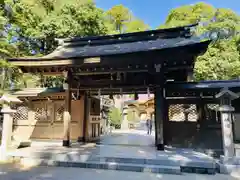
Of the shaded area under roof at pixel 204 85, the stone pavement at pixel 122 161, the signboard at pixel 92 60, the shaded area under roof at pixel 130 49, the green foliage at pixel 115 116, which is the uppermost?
the shaded area under roof at pixel 130 49

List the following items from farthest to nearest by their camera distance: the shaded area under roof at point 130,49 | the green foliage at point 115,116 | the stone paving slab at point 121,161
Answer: the green foliage at point 115,116 → the shaded area under roof at point 130,49 → the stone paving slab at point 121,161

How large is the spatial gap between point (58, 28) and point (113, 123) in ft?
34.5

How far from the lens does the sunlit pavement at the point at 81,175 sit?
4109mm

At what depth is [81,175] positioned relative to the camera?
14.2 ft

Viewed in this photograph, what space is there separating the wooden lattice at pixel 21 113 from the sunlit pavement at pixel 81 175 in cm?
479

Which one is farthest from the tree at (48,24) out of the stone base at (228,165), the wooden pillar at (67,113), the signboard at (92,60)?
the stone base at (228,165)

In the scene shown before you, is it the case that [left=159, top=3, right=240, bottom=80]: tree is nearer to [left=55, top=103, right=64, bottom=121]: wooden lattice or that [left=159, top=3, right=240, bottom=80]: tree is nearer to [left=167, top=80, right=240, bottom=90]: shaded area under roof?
[left=167, top=80, right=240, bottom=90]: shaded area under roof

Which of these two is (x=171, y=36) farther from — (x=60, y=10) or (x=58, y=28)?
(x=60, y=10)

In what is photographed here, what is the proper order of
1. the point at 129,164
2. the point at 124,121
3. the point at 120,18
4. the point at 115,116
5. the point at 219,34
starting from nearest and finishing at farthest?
1. the point at 129,164
2. the point at 219,34
3. the point at 115,116
4. the point at 124,121
5. the point at 120,18

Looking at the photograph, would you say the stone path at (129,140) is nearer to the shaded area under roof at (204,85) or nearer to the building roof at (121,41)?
the shaded area under roof at (204,85)

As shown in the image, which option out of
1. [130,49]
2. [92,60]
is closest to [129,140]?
[130,49]

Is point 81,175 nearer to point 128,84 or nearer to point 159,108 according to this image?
point 159,108

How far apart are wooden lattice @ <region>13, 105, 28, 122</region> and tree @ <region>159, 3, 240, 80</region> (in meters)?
12.4

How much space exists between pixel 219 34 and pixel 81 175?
17.6m
